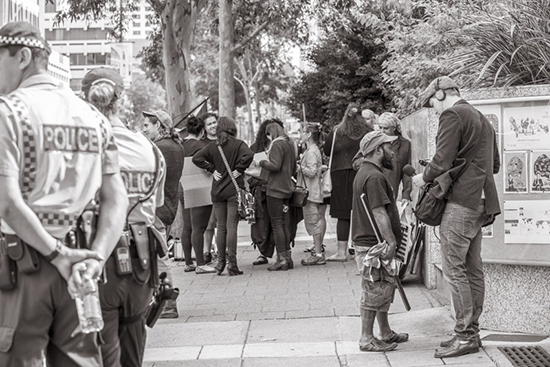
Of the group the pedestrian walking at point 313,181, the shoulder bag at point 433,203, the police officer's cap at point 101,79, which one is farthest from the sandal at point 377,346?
the pedestrian walking at point 313,181

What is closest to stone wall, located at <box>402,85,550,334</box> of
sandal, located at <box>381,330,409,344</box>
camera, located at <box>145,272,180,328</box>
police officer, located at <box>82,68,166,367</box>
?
sandal, located at <box>381,330,409,344</box>

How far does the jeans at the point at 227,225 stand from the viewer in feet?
35.4

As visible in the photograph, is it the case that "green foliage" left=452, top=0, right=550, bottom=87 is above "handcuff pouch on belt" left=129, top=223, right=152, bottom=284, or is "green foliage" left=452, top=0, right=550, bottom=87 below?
above

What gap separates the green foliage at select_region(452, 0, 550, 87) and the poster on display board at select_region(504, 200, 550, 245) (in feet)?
3.13

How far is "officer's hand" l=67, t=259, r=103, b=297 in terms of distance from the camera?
3395mm

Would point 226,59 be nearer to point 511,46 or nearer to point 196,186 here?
point 196,186

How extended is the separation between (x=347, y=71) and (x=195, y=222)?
17.2 m

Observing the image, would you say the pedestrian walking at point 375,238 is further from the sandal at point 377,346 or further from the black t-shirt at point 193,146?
the black t-shirt at point 193,146

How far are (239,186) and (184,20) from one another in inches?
314

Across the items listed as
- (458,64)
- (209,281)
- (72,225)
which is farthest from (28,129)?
(209,281)

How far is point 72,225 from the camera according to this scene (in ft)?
11.7

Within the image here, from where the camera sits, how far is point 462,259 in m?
6.47

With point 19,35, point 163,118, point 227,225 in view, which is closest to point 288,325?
point 163,118

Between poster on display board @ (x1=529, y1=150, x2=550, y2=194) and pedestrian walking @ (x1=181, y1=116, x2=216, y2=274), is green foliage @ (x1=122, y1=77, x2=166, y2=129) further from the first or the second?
poster on display board @ (x1=529, y1=150, x2=550, y2=194)
